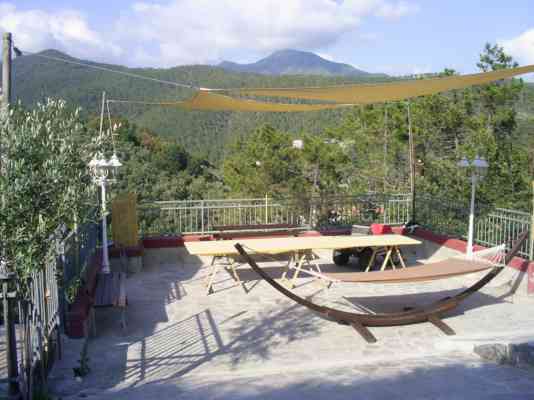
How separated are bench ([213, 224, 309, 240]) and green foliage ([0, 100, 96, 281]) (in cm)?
575

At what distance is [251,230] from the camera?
965 centimetres

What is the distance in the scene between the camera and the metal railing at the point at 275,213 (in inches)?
384

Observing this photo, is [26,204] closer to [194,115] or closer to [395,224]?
[395,224]

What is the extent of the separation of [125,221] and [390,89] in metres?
4.44

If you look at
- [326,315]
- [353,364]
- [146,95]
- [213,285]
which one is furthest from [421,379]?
[146,95]

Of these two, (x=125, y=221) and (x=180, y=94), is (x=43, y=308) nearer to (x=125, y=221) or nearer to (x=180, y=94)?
(x=125, y=221)

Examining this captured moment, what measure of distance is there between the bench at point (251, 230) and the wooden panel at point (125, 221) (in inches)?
55.9

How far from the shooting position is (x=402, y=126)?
14.6 meters

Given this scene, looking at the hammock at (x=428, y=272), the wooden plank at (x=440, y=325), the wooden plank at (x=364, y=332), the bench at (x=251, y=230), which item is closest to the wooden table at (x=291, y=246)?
the bench at (x=251, y=230)

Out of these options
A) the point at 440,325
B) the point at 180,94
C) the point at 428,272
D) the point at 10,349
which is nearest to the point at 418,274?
the point at 428,272

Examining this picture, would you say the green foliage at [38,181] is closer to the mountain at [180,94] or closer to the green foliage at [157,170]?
the green foliage at [157,170]

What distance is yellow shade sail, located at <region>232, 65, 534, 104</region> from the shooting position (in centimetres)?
585

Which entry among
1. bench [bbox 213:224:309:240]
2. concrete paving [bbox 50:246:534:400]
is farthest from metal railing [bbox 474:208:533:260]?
bench [bbox 213:224:309:240]

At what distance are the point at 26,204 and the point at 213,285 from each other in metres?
4.78
